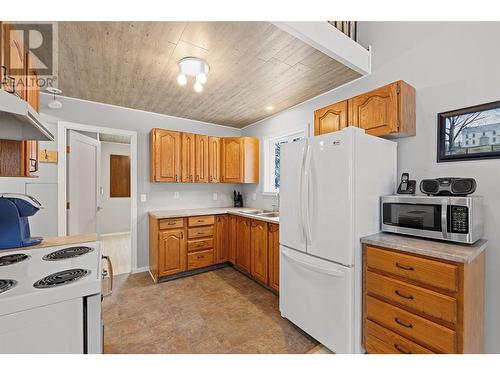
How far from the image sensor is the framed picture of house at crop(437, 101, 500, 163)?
162 cm

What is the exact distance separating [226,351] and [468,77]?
282cm

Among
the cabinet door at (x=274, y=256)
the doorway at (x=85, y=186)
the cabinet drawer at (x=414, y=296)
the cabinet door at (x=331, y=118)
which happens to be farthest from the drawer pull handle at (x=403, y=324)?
the doorway at (x=85, y=186)

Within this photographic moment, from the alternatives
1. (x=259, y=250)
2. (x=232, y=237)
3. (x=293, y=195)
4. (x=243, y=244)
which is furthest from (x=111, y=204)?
(x=293, y=195)

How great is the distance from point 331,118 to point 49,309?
98.6 inches

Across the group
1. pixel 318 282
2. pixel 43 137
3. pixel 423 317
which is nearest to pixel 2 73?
pixel 43 137

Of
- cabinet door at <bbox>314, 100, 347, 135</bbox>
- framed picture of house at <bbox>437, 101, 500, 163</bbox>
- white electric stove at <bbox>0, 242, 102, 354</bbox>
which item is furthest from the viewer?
cabinet door at <bbox>314, 100, 347, 135</bbox>

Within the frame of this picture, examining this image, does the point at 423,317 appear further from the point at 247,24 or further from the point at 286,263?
the point at 247,24

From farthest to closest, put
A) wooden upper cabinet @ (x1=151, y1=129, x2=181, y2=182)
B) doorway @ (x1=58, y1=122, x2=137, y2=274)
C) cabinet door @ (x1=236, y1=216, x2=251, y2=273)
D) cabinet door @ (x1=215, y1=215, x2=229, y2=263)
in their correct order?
cabinet door @ (x1=215, y1=215, x2=229, y2=263)
wooden upper cabinet @ (x1=151, y1=129, x2=181, y2=182)
cabinet door @ (x1=236, y1=216, x2=251, y2=273)
doorway @ (x1=58, y1=122, x2=137, y2=274)

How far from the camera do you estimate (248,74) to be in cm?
230

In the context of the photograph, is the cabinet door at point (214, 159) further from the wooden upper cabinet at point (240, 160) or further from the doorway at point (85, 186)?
the doorway at point (85, 186)

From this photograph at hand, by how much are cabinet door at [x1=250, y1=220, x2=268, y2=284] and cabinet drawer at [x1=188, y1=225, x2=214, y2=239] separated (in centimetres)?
69

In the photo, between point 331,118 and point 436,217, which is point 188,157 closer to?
point 331,118

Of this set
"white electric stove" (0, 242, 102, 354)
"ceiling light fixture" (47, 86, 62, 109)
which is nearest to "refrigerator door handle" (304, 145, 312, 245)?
"white electric stove" (0, 242, 102, 354)

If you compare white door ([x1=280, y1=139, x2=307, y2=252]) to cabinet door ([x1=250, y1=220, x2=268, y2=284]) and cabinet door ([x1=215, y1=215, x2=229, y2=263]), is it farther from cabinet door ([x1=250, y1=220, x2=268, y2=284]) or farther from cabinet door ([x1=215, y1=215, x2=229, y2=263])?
cabinet door ([x1=215, y1=215, x2=229, y2=263])
